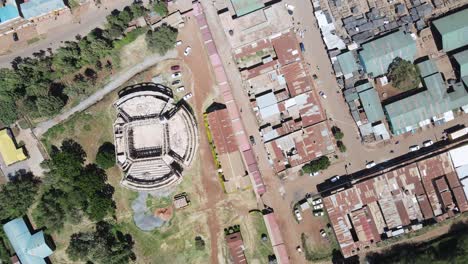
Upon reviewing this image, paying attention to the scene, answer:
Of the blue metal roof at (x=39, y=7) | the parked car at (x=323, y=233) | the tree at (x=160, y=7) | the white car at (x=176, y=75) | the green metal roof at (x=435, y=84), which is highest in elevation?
the blue metal roof at (x=39, y=7)

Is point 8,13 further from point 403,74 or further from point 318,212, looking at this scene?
point 403,74

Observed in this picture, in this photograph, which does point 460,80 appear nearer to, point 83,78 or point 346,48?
point 346,48

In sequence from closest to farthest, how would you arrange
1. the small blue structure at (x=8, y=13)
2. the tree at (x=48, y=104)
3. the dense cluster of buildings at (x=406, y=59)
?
the dense cluster of buildings at (x=406, y=59), the tree at (x=48, y=104), the small blue structure at (x=8, y=13)

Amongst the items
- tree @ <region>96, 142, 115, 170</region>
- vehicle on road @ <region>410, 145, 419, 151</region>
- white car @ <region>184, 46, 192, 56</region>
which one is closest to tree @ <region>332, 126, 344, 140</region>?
vehicle on road @ <region>410, 145, 419, 151</region>

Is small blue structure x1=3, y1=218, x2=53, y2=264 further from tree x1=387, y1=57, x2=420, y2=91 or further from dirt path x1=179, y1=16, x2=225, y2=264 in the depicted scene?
tree x1=387, y1=57, x2=420, y2=91

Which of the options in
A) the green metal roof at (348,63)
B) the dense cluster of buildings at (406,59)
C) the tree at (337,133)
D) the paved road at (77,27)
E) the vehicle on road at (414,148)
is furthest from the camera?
the paved road at (77,27)

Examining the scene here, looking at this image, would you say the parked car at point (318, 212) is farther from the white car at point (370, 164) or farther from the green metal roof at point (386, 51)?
the green metal roof at point (386, 51)

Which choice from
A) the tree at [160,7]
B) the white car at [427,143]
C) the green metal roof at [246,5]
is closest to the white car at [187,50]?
the tree at [160,7]

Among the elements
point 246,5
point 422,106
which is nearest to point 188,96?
point 246,5
